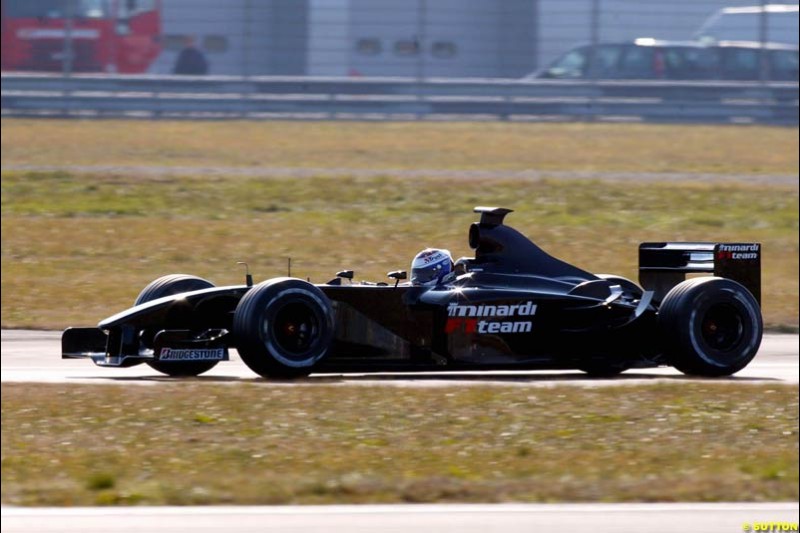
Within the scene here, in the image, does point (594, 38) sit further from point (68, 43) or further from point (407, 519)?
point (407, 519)

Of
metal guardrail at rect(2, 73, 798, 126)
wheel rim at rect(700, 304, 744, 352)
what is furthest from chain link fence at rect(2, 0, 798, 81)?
wheel rim at rect(700, 304, 744, 352)

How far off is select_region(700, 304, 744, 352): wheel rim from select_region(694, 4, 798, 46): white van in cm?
1841

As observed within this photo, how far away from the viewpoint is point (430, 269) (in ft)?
34.9

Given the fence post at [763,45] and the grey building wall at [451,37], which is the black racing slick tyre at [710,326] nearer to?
the grey building wall at [451,37]

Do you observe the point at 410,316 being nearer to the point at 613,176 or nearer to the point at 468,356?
the point at 468,356

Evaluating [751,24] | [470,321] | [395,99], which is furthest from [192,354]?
[751,24]

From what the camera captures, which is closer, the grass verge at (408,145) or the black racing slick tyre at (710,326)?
the black racing slick tyre at (710,326)

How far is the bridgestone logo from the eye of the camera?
1006 cm

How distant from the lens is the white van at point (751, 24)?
92.8 feet

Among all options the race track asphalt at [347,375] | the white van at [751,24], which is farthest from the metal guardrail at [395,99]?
the race track asphalt at [347,375]

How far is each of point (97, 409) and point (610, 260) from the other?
882 centimetres

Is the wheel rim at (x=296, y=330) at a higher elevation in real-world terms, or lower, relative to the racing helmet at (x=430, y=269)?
lower

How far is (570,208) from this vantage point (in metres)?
20.2

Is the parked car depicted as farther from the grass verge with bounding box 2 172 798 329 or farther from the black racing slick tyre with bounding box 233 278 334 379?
the black racing slick tyre with bounding box 233 278 334 379
